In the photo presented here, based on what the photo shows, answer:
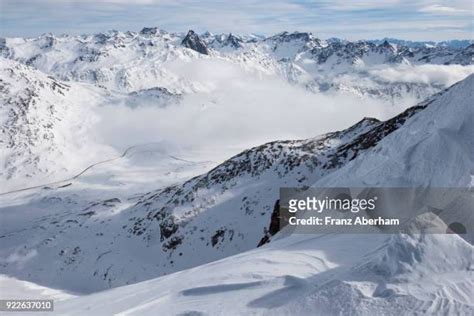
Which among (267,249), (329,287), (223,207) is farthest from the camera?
(223,207)

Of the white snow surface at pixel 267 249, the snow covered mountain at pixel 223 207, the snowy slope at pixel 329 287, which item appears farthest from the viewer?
the snow covered mountain at pixel 223 207

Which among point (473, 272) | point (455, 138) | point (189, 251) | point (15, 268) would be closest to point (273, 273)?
point (473, 272)

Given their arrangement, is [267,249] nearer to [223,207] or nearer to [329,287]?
[329,287]

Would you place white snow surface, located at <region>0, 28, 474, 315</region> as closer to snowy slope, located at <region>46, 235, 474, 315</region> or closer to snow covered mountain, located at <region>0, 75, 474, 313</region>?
snowy slope, located at <region>46, 235, 474, 315</region>

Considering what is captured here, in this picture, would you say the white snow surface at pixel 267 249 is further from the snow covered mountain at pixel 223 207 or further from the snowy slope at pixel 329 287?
the snow covered mountain at pixel 223 207

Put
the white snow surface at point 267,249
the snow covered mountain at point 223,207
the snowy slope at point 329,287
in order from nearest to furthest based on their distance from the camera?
the snowy slope at point 329,287
the white snow surface at point 267,249
the snow covered mountain at point 223,207

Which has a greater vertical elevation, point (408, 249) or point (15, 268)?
point (408, 249)

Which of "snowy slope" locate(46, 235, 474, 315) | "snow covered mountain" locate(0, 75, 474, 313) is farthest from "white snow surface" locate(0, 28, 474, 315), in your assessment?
"snow covered mountain" locate(0, 75, 474, 313)

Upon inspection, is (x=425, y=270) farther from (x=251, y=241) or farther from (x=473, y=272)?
(x=251, y=241)

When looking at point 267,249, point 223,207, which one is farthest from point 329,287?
point 223,207

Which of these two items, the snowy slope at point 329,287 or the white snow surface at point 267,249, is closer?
the snowy slope at point 329,287

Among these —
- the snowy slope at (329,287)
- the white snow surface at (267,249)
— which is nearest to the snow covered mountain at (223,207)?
the white snow surface at (267,249)
